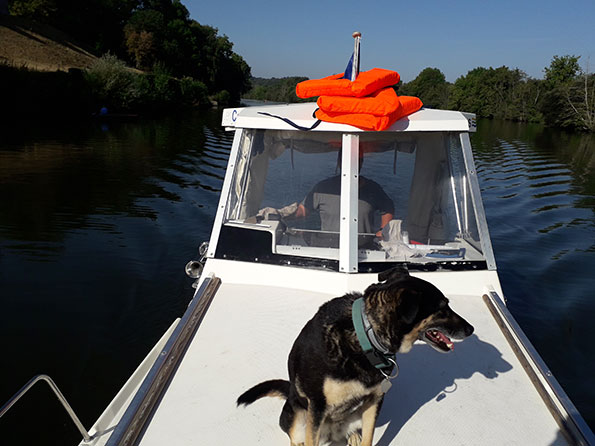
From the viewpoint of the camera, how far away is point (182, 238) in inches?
388

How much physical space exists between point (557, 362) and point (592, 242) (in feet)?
19.2

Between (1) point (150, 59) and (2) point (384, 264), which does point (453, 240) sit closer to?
(2) point (384, 264)

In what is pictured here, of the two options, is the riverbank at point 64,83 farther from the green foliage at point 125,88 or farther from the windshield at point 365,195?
the windshield at point 365,195

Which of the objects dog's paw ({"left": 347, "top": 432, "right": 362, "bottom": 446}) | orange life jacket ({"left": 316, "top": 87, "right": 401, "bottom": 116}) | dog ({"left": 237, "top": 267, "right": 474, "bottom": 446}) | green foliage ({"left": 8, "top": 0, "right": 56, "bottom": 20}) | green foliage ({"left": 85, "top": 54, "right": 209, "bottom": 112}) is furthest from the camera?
green foliage ({"left": 8, "top": 0, "right": 56, "bottom": 20})

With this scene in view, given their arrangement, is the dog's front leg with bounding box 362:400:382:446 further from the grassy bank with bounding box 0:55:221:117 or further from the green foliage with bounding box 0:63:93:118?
the grassy bank with bounding box 0:55:221:117

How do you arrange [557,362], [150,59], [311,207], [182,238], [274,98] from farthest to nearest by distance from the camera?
[274,98], [150,59], [182,238], [557,362], [311,207]

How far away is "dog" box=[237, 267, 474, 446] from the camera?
7.61 ft

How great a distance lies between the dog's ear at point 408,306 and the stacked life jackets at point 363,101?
2.25 m

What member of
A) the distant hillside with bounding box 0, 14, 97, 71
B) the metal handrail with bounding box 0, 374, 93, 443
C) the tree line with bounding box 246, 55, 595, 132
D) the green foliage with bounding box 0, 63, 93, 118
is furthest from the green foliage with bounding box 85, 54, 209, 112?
the metal handrail with bounding box 0, 374, 93, 443

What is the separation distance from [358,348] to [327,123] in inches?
99.1

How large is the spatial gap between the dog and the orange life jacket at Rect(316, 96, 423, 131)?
192 cm

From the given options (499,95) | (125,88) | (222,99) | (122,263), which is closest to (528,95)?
(499,95)

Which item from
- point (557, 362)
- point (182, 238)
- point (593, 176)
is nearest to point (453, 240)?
point (557, 362)

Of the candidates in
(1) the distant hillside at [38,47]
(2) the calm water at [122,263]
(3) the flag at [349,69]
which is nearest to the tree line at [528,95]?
(1) the distant hillside at [38,47]
